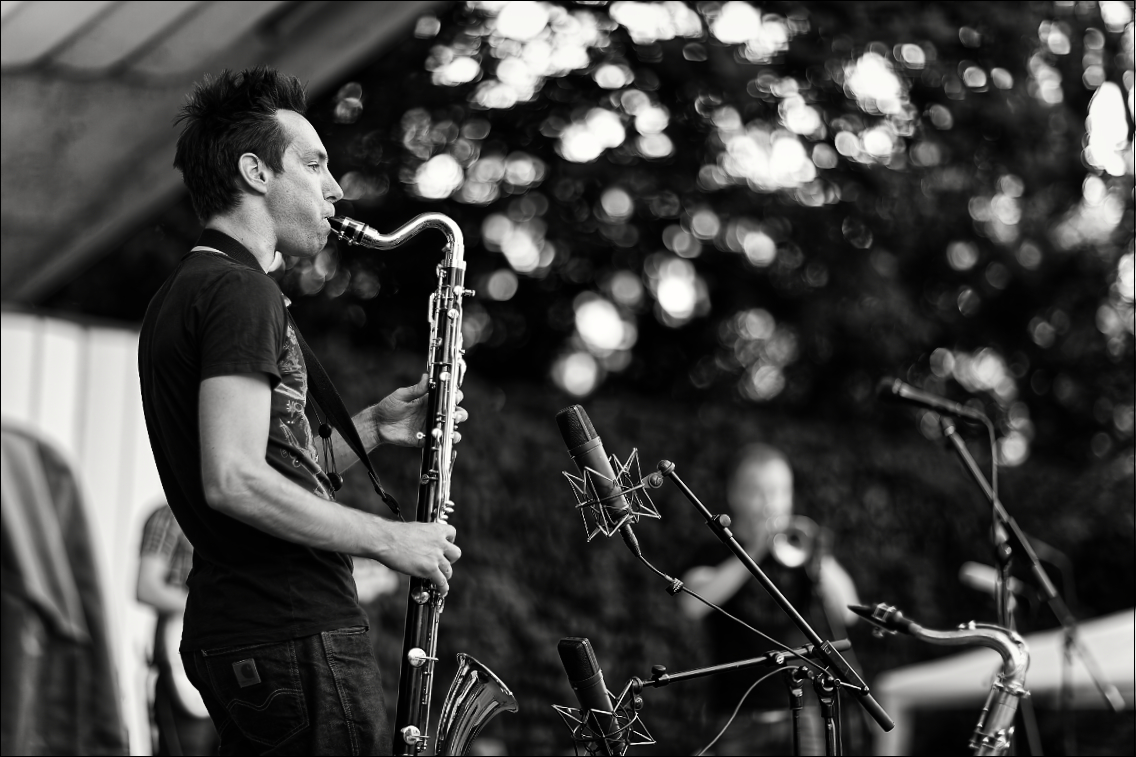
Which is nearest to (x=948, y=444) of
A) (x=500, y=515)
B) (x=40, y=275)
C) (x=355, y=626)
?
(x=355, y=626)

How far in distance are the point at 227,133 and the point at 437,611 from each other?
1113 millimetres

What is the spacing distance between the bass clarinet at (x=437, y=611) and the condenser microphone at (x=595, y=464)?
0.29 m

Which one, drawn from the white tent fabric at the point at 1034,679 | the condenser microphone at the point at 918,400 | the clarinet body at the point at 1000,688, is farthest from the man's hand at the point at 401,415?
the white tent fabric at the point at 1034,679

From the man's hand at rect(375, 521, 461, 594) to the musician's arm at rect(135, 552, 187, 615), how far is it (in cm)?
308

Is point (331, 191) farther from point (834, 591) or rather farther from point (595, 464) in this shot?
point (834, 591)

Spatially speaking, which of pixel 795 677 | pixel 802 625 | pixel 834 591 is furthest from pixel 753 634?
pixel 802 625

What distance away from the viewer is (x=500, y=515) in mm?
7258

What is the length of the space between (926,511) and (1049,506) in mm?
1184

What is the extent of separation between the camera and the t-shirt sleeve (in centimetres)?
218

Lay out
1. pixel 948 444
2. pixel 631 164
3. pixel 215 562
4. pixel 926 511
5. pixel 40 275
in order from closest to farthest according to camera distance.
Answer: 1. pixel 215 562
2. pixel 948 444
3. pixel 40 275
4. pixel 926 511
5. pixel 631 164

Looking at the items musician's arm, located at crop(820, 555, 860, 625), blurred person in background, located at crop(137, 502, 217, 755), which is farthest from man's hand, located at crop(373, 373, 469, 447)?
blurred person in background, located at crop(137, 502, 217, 755)

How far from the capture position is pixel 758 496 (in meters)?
4.96

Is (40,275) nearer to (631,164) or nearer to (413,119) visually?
(413,119)

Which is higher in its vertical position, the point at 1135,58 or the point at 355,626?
the point at 1135,58
